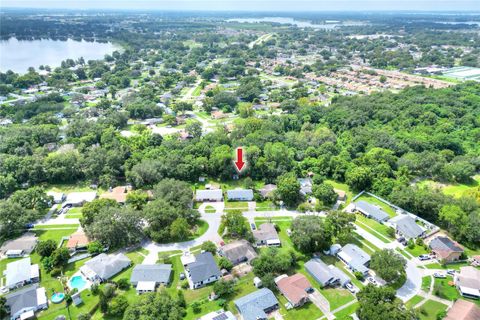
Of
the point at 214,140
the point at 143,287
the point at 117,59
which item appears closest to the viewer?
the point at 143,287

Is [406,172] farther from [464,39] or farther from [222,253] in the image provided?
[464,39]

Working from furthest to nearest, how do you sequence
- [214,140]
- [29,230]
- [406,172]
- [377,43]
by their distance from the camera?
1. [377,43]
2. [214,140]
3. [406,172]
4. [29,230]

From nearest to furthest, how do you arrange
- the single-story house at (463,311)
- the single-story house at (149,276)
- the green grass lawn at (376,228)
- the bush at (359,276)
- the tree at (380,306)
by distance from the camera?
the tree at (380,306) < the single-story house at (463,311) < the single-story house at (149,276) < the bush at (359,276) < the green grass lawn at (376,228)

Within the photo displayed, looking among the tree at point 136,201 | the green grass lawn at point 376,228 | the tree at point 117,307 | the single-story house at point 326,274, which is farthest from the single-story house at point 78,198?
the green grass lawn at point 376,228

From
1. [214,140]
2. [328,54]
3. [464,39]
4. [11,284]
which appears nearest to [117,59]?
[328,54]

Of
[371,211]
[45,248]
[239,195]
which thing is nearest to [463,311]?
[371,211]

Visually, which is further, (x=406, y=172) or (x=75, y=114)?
(x=75, y=114)

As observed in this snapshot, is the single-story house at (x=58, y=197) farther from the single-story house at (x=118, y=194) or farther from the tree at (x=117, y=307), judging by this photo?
the tree at (x=117, y=307)

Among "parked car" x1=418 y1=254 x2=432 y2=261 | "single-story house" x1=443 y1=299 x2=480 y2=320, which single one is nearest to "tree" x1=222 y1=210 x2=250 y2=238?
"parked car" x1=418 y1=254 x2=432 y2=261
